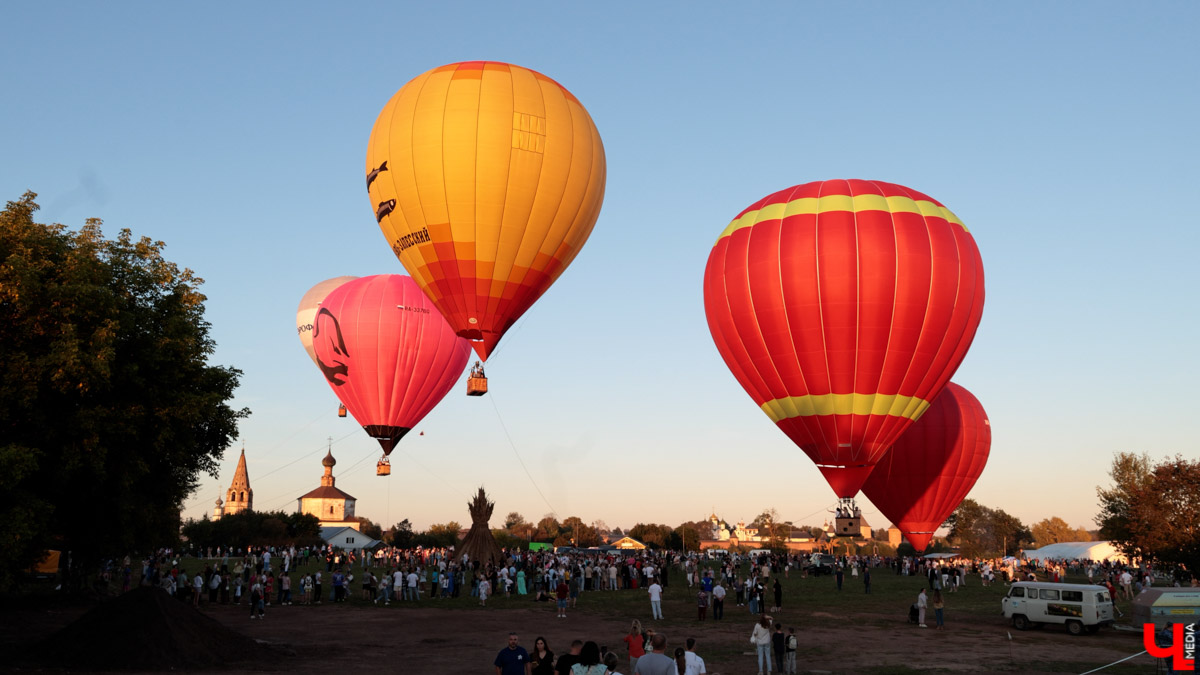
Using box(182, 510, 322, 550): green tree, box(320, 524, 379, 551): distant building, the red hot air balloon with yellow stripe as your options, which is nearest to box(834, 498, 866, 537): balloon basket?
the red hot air balloon with yellow stripe

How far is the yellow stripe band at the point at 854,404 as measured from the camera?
1133 inches

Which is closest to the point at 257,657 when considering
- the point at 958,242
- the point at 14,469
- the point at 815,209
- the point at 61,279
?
the point at 14,469

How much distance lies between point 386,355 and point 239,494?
414ft

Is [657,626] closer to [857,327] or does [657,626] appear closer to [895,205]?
[857,327]

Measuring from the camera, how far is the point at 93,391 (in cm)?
1942

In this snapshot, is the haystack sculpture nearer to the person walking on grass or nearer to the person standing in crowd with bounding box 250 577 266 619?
the person standing in crowd with bounding box 250 577 266 619

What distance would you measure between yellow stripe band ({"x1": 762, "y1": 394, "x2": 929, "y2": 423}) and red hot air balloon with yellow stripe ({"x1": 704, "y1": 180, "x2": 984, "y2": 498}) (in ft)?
0.12

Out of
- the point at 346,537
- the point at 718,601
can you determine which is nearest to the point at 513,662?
the point at 718,601

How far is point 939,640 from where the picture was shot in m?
21.7

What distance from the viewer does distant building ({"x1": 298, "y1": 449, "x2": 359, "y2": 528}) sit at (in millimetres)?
138000

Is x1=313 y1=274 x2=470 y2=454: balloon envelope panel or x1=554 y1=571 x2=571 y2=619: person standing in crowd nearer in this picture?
x1=554 y1=571 x2=571 y2=619: person standing in crowd

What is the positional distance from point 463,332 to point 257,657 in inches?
515

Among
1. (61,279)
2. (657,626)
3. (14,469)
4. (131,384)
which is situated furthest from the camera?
(657,626)

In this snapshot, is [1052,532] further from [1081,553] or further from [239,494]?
[239,494]
